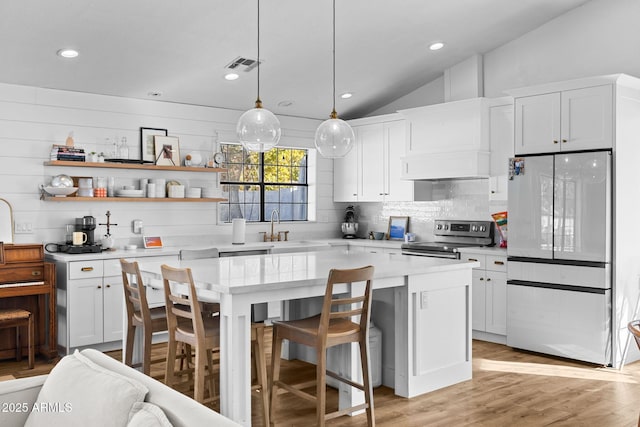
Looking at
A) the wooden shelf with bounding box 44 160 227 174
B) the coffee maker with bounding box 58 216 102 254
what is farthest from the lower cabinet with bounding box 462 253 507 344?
the coffee maker with bounding box 58 216 102 254

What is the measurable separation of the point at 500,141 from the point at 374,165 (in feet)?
5.88

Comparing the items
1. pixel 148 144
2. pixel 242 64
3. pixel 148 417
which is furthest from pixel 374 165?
pixel 148 417

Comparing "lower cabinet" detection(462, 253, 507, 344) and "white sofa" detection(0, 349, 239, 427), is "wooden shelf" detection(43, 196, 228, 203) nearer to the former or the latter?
"lower cabinet" detection(462, 253, 507, 344)

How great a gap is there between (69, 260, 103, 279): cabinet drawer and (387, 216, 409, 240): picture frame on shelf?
362 centimetres

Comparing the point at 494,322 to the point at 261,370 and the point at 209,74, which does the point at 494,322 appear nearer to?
the point at 261,370

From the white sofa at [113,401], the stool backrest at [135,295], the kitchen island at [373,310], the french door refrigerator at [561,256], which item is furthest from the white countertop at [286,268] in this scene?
the french door refrigerator at [561,256]

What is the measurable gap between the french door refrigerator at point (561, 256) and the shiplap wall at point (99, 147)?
3.04 meters

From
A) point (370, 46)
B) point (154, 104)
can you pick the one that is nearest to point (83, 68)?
point (154, 104)

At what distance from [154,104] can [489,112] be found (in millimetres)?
3530

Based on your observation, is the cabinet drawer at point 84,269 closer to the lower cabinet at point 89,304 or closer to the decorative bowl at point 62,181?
the lower cabinet at point 89,304

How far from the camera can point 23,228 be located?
5398mm

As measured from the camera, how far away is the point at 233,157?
23.1 ft

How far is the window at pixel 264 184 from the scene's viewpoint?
7031 millimetres

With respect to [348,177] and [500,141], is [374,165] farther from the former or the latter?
[500,141]
